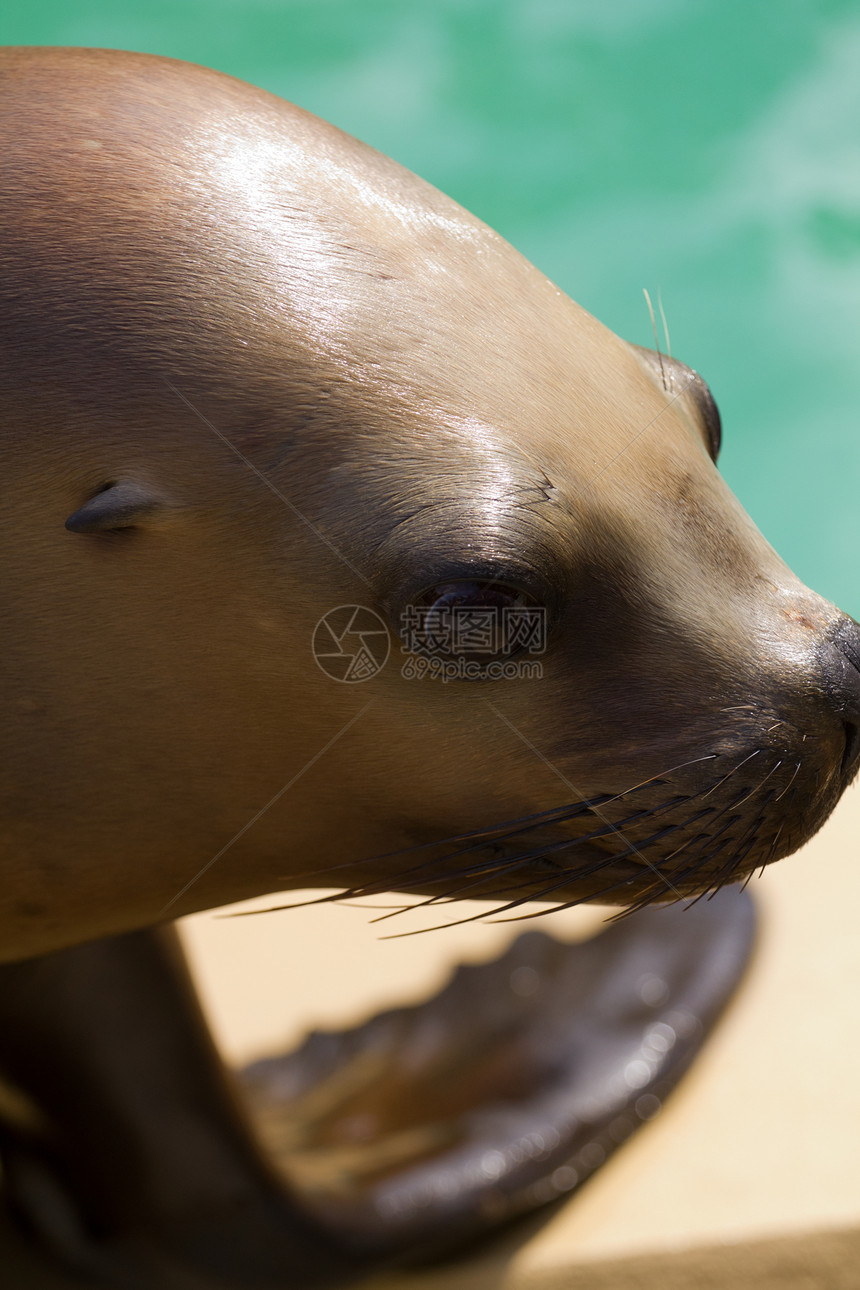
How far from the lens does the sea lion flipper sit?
1426mm

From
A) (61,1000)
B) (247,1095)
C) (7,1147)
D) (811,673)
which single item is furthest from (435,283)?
(247,1095)

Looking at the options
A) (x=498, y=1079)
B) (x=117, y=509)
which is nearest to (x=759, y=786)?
(x=117, y=509)

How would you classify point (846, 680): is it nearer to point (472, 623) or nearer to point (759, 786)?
point (759, 786)

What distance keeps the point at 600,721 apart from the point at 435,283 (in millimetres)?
339

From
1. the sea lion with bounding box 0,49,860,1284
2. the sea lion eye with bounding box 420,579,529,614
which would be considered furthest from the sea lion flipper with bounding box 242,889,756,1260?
the sea lion eye with bounding box 420,579,529,614

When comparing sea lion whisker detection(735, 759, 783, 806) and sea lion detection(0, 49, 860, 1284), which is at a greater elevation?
sea lion detection(0, 49, 860, 1284)

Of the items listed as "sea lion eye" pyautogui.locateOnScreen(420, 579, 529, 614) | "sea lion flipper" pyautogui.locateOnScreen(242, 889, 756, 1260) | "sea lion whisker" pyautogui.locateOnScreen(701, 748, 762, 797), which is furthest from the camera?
"sea lion flipper" pyautogui.locateOnScreen(242, 889, 756, 1260)

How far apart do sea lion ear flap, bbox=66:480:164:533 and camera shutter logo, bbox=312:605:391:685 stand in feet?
0.45

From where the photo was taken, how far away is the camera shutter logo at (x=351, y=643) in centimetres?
87

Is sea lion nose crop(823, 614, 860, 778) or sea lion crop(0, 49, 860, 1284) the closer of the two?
sea lion crop(0, 49, 860, 1284)

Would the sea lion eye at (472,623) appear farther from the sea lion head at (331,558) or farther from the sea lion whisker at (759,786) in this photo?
the sea lion whisker at (759,786)

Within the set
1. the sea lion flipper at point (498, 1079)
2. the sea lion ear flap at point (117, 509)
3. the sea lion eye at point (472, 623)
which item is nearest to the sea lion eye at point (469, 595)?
the sea lion eye at point (472, 623)

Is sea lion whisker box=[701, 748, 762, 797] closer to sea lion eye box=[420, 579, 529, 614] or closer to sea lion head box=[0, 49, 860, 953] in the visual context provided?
sea lion head box=[0, 49, 860, 953]

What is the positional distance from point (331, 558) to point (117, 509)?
0.14 m
